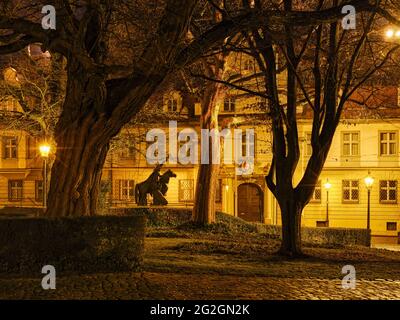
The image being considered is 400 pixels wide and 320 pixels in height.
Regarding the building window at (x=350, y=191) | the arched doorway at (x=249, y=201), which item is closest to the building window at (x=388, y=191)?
the building window at (x=350, y=191)

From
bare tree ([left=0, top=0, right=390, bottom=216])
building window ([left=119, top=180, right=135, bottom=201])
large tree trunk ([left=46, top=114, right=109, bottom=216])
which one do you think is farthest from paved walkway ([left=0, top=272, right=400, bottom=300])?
building window ([left=119, top=180, right=135, bottom=201])

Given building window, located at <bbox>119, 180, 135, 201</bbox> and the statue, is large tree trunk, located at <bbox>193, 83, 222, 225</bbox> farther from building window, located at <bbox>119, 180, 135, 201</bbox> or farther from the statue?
building window, located at <bbox>119, 180, 135, 201</bbox>

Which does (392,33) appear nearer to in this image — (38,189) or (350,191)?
(350,191)

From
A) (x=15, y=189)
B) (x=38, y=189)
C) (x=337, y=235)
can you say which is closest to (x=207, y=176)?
(x=337, y=235)

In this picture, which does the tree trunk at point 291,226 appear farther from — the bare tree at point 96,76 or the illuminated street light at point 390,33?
the illuminated street light at point 390,33

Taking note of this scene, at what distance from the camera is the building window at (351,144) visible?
43.2m

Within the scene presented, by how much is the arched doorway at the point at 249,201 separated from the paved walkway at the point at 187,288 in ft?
111

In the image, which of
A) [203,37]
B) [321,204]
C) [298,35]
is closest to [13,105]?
[321,204]

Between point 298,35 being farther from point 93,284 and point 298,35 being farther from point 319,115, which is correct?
point 93,284

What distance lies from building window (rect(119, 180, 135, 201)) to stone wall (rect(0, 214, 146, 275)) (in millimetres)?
36476

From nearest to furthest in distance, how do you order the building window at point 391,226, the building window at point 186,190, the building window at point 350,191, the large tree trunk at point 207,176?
the large tree trunk at point 207,176
the building window at point 391,226
the building window at point 350,191
the building window at point 186,190

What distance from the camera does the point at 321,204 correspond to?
43.0 m

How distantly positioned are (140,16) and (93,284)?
22.5 ft

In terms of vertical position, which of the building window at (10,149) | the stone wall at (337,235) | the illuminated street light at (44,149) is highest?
the building window at (10,149)
